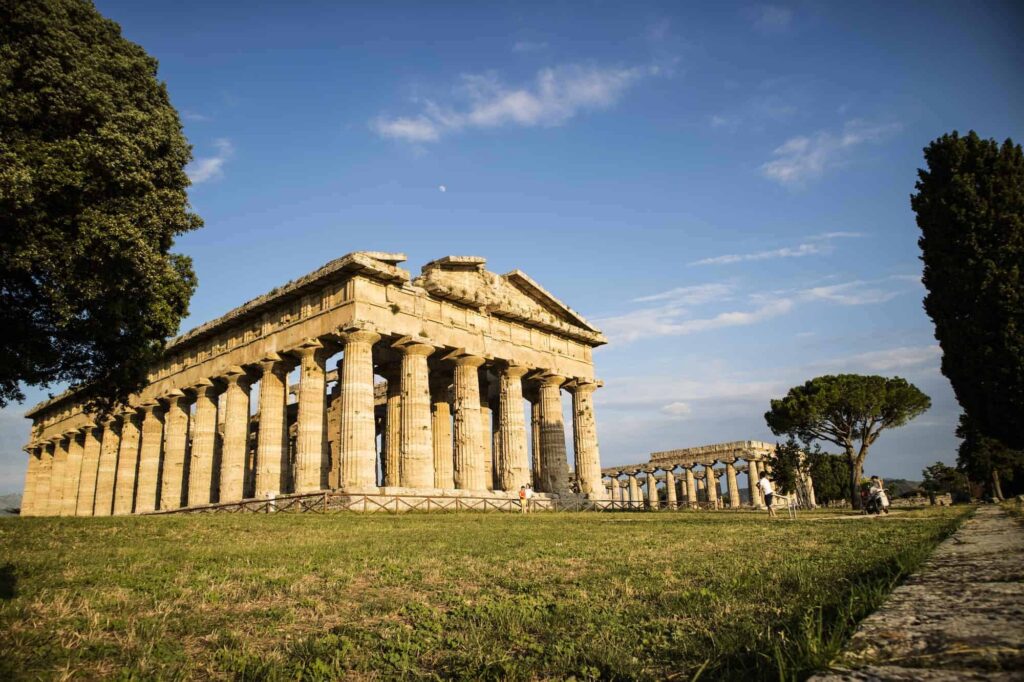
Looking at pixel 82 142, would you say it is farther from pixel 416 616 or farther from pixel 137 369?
pixel 416 616

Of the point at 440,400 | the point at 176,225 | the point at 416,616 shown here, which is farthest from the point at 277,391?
the point at 416,616

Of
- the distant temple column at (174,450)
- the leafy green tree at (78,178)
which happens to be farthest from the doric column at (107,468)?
the leafy green tree at (78,178)

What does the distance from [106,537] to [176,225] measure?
9798mm

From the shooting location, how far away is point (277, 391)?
121ft

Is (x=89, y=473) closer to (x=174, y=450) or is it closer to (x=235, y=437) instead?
(x=174, y=450)

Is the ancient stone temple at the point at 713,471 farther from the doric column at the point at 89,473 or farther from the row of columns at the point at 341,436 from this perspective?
the doric column at the point at 89,473

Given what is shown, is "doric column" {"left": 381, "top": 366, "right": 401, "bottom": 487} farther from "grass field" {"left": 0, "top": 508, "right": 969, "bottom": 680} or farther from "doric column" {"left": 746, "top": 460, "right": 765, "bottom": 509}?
"doric column" {"left": 746, "top": 460, "right": 765, "bottom": 509}

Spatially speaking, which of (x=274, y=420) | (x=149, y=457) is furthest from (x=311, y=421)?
(x=149, y=457)

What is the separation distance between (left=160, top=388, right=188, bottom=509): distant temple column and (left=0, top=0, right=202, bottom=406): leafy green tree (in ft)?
73.9

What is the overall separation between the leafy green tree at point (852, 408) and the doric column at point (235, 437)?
37.3 m

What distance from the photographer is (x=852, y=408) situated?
4391cm

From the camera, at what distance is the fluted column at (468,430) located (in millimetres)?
37906

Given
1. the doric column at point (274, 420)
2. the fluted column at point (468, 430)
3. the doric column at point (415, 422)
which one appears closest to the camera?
the doric column at point (415, 422)

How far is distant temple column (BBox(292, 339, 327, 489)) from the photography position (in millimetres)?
33562
